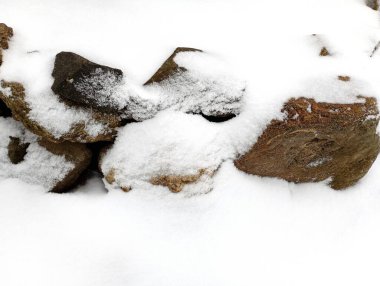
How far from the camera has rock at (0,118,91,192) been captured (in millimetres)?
2869

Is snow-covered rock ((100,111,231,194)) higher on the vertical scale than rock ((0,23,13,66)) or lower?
lower

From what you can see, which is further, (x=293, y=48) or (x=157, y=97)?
(x=293, y=48)

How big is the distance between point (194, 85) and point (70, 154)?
118 cm

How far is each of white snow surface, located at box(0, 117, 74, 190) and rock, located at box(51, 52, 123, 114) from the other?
1.94 feet

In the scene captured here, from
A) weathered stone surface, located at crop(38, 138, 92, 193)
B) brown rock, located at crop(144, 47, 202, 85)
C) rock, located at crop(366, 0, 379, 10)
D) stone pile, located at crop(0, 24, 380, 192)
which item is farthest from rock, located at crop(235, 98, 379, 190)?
rock, located at crop(366, 0, 379, 10)

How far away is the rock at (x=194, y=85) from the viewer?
2723mm

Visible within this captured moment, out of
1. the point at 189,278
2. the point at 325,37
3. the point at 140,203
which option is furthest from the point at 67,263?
the point at 325,37

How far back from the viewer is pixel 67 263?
2.61 meters

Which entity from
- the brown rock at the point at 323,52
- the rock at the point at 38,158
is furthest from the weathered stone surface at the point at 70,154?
the brown rock at the point at 323,52

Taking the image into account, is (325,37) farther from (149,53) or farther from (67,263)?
(67,263)

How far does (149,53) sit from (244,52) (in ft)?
2.63

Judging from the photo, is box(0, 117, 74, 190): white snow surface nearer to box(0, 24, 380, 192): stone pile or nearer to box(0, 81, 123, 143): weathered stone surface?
box(0, 24, 380, 192): stone pile

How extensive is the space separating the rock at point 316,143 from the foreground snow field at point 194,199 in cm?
10

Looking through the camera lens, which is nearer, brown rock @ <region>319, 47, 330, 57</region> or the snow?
the snow
